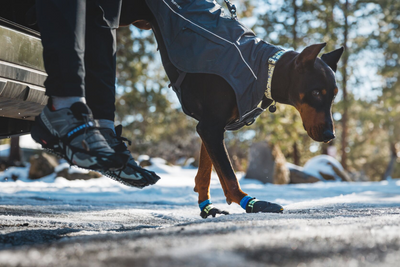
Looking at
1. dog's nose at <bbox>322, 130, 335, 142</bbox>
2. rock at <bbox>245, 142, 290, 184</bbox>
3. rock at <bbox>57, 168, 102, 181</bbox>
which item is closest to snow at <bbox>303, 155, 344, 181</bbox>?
rock at <bbox>245, 142, 290, 184</bbox>

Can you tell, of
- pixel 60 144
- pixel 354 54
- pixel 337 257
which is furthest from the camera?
pixel 354 54

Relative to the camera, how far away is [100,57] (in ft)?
6.55

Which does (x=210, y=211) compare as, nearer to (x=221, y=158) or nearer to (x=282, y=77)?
(x=221, y=158)

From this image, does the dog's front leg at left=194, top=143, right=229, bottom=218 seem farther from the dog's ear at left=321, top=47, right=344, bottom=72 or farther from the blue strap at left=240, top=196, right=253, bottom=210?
the dog's ear at left=321, top=47, right=344, bottom=72

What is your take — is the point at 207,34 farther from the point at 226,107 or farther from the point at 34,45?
the point at 34,45

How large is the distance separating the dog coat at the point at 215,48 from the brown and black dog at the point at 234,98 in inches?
2.7

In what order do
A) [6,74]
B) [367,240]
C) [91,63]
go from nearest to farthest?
[367,240]
[6,74]
[91,63]

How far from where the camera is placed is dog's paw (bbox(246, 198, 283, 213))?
209 cm

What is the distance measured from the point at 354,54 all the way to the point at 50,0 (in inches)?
755

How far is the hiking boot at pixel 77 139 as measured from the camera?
1478 millimetres

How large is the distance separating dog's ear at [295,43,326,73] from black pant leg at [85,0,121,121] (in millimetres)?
1103

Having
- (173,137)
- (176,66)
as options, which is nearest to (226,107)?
(176,66)

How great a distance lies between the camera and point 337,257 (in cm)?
73

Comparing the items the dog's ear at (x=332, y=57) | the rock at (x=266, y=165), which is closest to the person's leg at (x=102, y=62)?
the dog's ear at (x=332, y=57)
